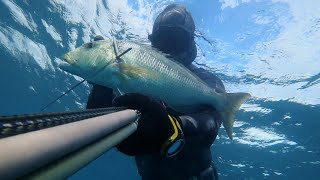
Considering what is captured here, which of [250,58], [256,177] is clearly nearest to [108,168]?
[256,177]

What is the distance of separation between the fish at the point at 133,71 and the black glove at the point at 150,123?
14.8 inches

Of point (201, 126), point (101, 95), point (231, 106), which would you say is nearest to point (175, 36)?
point (231, 106)

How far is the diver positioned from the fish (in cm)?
21

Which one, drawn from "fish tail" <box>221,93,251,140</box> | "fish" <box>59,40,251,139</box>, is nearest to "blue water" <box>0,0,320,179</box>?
"fish tail" <box>221,93,251,140</box>

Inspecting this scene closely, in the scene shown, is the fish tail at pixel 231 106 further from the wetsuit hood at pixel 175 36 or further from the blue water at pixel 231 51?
the blue water at pixel 231 51

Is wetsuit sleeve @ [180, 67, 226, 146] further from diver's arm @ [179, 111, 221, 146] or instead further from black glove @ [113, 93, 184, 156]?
black glove @ [113, 93, 184, 156]

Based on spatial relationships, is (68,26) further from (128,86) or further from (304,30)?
(128,86)

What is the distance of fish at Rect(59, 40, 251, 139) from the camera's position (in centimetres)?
255

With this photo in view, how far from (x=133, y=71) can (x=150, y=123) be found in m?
0.62

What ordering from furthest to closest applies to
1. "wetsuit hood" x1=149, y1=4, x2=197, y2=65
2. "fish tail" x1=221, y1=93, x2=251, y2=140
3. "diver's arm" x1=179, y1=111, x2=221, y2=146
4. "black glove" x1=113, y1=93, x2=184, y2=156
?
"wetsuit hood" x1=149, y1=4, x2=197, y2=65 → "fish tail" x1=221, y1=93, x2=251, y2=140 → "diver's arm" x1=179, y1=111, x2=221, y2=146 → "black glove" x1=113, y1=93, x2=184, y2=156

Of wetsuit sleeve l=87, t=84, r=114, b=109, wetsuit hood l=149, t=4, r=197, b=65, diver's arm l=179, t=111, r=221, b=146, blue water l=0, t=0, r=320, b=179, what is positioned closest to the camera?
diver's arm l=179, t=111, r=221, b=146

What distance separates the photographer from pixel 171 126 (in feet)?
7.54

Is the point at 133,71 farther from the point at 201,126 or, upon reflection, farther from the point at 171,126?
the point at 201,126

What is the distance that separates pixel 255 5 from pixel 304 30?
8.15 feet
